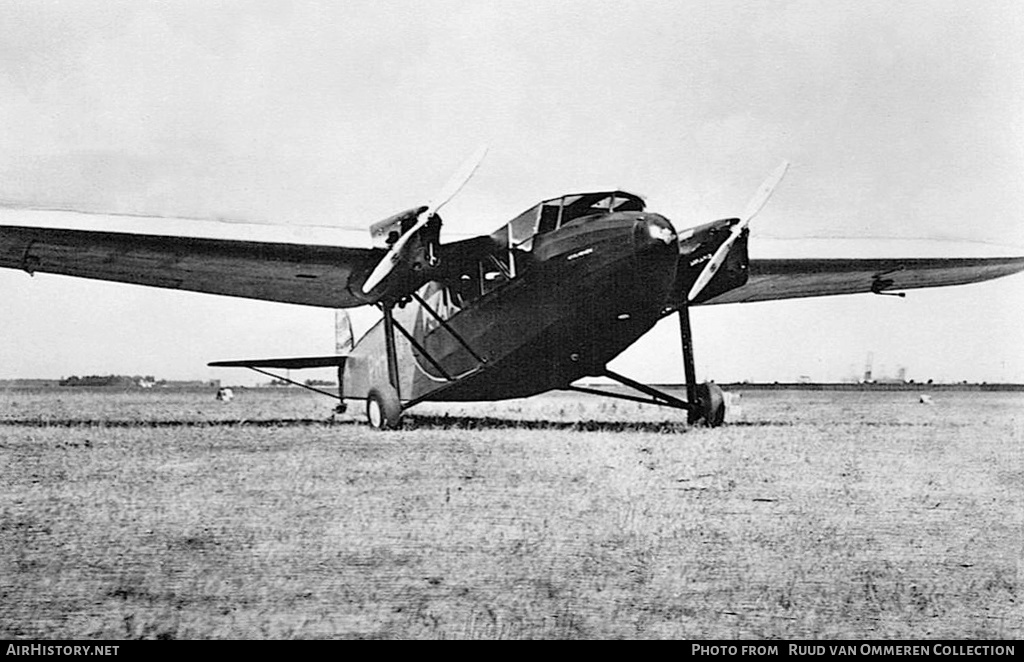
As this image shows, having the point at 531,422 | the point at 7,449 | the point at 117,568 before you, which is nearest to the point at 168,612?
the point at 117,568

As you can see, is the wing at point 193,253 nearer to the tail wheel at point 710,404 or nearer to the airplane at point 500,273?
the airplane at point 500,273

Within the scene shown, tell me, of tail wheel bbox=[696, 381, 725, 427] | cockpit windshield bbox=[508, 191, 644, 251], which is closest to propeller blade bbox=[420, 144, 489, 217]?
cockpit windshield bbox=[508, 191, 644, 251]

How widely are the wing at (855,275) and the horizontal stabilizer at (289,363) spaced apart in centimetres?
558

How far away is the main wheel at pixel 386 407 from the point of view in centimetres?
1112

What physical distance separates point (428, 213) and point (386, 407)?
3.23 meters

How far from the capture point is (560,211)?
9.40m

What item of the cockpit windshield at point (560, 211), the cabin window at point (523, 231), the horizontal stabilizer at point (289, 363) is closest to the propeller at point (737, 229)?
the cockpit windshield at point (560, 211)

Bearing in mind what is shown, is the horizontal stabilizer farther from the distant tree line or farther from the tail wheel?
the tail wheel

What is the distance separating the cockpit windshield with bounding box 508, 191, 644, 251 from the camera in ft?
29.3

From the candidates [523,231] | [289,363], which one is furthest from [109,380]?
[523,231]

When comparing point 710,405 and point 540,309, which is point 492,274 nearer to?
point 540,309

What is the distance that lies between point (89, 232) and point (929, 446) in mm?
8603

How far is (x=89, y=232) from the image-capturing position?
27.7 feet
